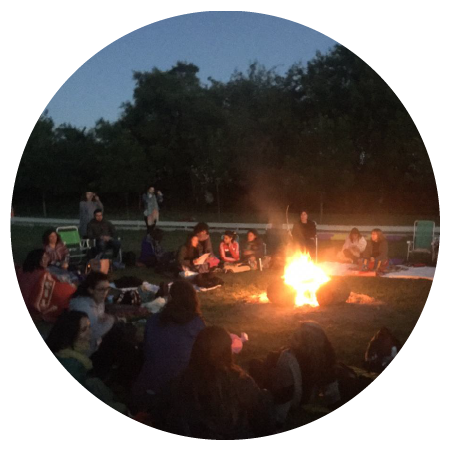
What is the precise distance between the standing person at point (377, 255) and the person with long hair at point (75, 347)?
440 centimetres

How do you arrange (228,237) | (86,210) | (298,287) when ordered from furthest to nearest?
1. (86,210)
2. (228,237)
3. (298,287)

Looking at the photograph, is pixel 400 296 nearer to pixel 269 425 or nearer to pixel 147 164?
pixel 269 425

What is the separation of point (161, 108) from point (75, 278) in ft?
9.94

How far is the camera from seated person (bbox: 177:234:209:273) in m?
6.87

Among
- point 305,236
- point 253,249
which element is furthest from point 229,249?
point 305,236

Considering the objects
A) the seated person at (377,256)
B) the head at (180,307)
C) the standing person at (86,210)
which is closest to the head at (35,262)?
the head at (180,307)

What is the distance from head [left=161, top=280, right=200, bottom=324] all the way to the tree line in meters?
3.86

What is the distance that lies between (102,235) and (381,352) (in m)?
5.02

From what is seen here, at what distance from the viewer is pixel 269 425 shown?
321 centimetres

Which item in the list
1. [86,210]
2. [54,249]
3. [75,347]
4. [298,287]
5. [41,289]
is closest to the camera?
[75,347]

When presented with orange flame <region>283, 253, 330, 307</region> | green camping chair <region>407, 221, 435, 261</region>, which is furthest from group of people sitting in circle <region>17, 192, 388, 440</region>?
green camping chair <region>407, 221, 435, 261</region>

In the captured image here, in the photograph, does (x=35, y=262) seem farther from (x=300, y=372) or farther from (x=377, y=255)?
(x=377, y=255)

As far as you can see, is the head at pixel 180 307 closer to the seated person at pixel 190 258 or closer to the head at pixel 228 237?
the seated person at pixel 190 258

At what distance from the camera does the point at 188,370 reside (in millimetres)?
3053
